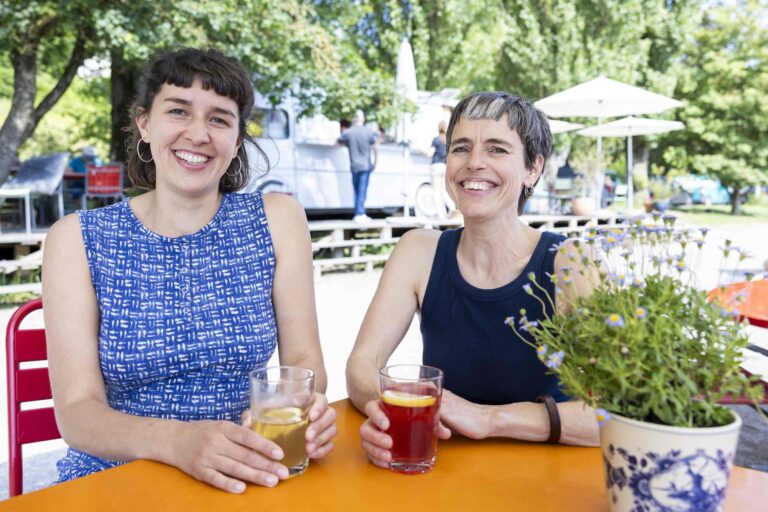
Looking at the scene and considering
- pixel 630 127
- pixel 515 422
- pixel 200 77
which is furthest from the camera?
pixel 630 127

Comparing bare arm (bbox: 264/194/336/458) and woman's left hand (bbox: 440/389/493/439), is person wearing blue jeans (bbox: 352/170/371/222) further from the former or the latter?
woman's left hand (bbox: 440/389/493/439)

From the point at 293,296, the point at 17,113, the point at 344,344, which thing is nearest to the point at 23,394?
the point at 293,296

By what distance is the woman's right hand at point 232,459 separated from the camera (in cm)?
112

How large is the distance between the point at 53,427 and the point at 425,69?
60.5 feet

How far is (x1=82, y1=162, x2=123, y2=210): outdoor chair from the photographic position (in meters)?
10.0

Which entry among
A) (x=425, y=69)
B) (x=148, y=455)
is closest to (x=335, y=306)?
(x=148, y=455)

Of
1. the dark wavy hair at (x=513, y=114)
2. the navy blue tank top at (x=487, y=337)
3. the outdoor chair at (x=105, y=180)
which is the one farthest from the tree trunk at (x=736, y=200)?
the navy blue tank top at (x=487, y=337)

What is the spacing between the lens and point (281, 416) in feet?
3.86

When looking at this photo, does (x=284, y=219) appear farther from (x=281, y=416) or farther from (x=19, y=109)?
(x=19, y=109)

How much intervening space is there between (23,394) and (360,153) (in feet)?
32.5

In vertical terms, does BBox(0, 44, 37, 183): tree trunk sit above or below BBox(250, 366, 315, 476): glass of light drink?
above

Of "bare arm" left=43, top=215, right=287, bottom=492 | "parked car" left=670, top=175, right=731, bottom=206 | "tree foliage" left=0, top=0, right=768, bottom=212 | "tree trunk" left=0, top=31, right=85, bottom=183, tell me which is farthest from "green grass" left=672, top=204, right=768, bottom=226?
"bare arm" left=43, top=215, right=287, bottom=492

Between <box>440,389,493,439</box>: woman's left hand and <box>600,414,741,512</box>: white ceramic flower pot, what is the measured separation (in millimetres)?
433

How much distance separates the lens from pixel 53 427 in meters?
1.81
